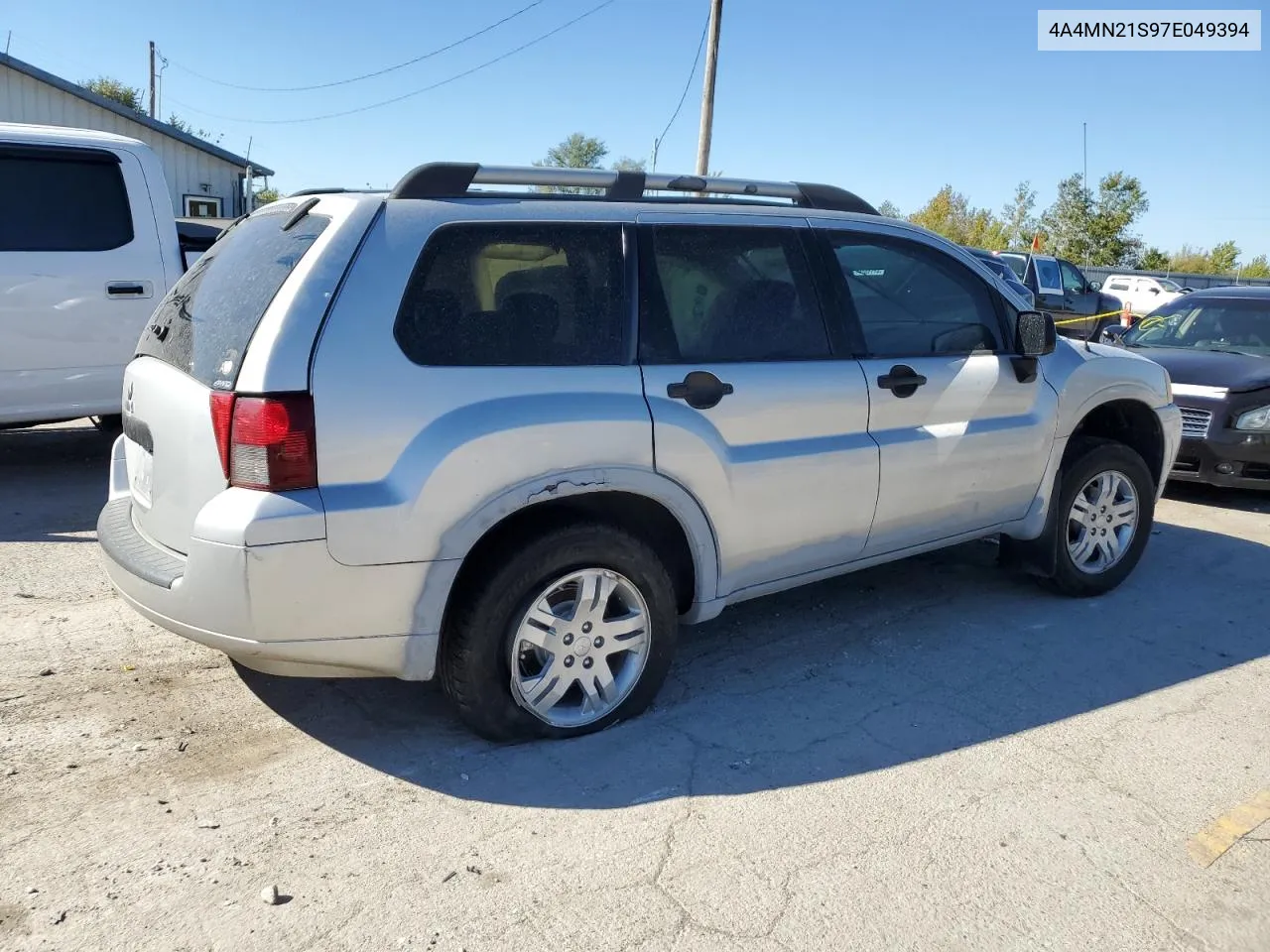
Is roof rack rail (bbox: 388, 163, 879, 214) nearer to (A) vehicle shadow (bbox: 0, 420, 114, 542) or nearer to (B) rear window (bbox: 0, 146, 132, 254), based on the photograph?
(A) vehicle shadow (bbox: 0, 420, 114, 542)

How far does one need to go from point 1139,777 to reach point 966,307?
2.18 meters

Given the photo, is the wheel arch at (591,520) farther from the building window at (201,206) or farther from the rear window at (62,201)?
the building window at (201,206)

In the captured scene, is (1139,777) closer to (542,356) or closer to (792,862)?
(792,862)

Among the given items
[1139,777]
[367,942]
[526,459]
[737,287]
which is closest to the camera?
[367,942]

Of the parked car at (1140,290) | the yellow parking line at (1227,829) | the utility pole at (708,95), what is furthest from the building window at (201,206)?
the parked car at (1140,290)

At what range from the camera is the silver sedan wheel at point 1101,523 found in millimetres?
5191

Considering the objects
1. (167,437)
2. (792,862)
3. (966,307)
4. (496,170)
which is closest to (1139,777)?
(792,862)

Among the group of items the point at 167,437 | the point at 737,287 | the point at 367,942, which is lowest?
the point at 367,942

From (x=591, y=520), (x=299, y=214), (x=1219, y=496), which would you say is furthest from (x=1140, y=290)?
(x=299, y=214)

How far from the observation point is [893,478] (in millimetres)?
4273

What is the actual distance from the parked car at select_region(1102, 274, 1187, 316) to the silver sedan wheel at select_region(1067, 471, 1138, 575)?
103 ft

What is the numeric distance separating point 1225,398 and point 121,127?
62.6 feet

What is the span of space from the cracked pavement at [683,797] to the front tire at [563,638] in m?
0.13

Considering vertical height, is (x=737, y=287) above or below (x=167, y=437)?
above
